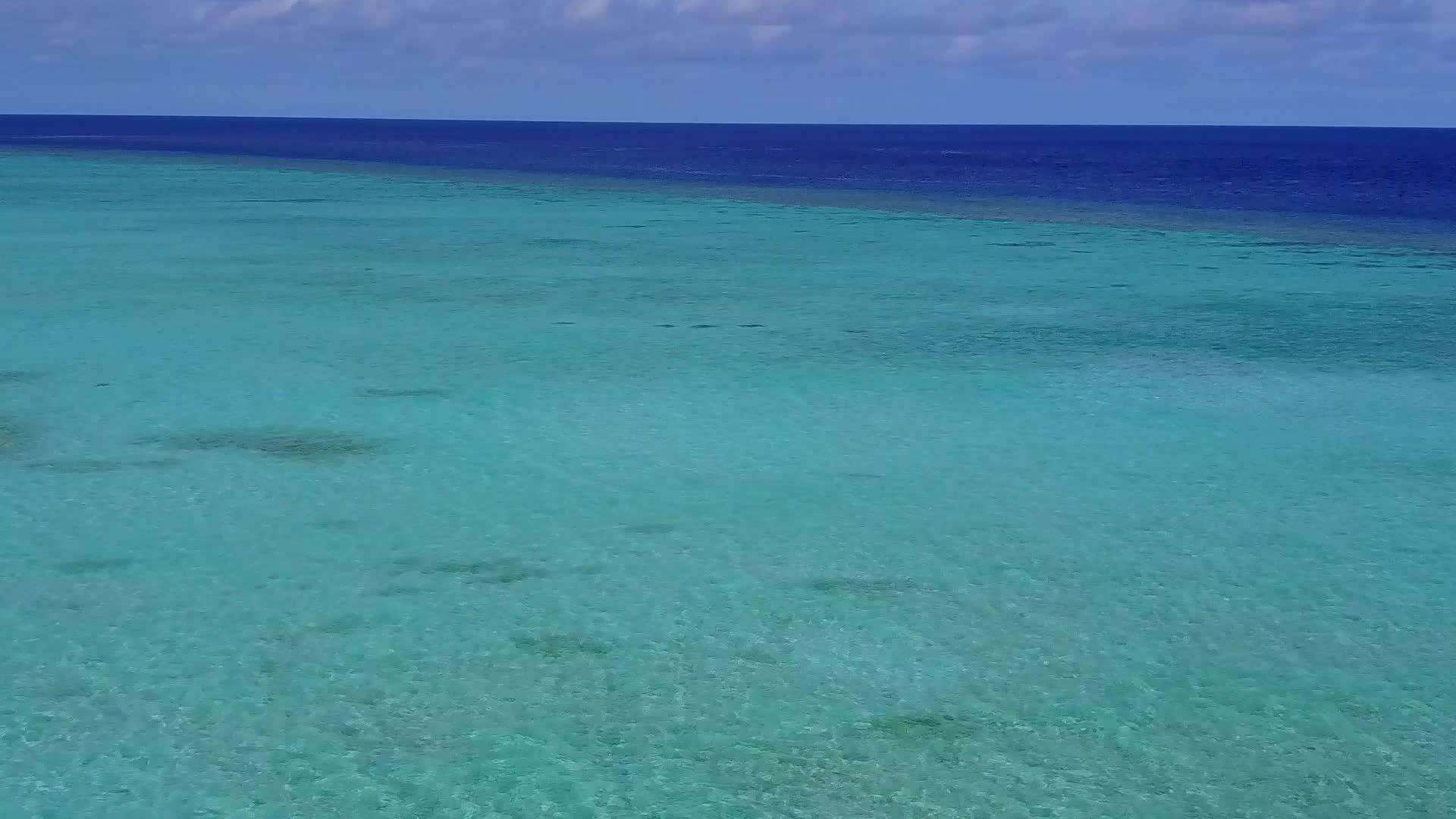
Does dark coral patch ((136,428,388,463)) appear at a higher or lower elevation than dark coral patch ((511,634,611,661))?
higher

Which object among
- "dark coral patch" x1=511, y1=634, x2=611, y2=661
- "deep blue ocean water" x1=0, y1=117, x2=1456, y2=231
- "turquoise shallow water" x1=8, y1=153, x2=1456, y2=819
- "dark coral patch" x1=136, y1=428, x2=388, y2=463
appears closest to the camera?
"turquoise shallow water" x1=8, y1=153, x2=1456, y2=819

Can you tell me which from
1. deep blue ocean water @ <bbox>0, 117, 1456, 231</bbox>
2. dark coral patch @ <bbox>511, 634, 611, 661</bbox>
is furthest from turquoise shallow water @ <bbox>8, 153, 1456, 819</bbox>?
deep blue ocean water @ <bbox>0, 117, 1456, 231</bbox>

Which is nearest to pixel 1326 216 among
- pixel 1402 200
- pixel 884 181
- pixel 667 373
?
pixel 1402 200

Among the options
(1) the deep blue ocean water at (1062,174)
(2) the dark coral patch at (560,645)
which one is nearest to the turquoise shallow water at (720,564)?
(2) the dark coral patch at (560,645)

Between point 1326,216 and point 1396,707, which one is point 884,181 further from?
point 1396,707

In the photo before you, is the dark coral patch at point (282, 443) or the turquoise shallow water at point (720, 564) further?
the dark coral patch at point (282, 443)

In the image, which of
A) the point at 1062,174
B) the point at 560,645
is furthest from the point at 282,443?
the point at 1062,174

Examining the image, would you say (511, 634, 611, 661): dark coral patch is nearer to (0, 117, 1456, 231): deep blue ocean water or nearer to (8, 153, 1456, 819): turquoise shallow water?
(8, 153, 1456, 819): turquoise shallow water

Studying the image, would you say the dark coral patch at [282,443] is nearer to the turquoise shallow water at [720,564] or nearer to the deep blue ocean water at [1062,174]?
the turquoise shallow water at [720,564]
